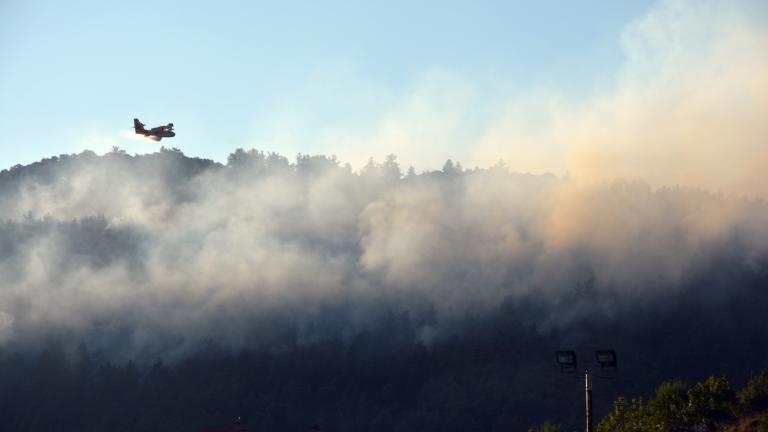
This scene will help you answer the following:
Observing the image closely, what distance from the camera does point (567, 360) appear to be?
302ft

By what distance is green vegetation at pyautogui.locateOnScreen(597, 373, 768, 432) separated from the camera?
124 metres

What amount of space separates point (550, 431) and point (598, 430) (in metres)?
32.2

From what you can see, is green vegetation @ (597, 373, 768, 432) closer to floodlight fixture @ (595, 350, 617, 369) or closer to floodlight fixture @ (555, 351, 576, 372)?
floodlight fixture @ (555, 351, 576, 372)

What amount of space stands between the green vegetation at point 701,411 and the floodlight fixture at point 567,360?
38030mm

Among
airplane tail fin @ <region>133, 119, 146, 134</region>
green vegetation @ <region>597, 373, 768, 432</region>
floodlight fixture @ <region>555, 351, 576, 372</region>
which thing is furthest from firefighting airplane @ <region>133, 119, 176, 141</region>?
green vegetation @ <region>597, 373, 768, 432</region>

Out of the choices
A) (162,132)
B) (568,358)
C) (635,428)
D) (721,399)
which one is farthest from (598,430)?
(162,132)

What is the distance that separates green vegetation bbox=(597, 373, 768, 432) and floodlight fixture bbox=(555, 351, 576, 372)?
38030 mm

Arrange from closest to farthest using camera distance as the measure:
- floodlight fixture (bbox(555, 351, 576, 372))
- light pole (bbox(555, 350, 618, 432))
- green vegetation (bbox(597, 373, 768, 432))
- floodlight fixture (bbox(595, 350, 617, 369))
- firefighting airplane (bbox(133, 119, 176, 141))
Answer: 1. floodlight fixture (bbox(595, 350, 617, 369))
2. light pole (bbox(555, 350, 618, 432))
3. floodlight fixture (bbox(555, 351, 576, 372))
4. firefighting airplane (bbox(133, 119, 176, 141))
5. green vegetation (bbox(597, 373, 768, 432))

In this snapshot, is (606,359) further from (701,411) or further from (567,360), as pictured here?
(701,411)

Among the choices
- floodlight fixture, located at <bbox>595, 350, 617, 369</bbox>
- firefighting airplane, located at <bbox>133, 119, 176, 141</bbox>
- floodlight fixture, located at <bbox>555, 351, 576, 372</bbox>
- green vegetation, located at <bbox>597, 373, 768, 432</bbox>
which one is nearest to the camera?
floodlight fixture, located at <bbox>595, 350, 617, 369</bbox>

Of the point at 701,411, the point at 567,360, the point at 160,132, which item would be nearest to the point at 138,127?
the point at 160,132

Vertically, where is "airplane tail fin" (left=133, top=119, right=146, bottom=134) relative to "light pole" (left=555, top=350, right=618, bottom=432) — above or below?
above

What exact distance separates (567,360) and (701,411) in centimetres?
4295

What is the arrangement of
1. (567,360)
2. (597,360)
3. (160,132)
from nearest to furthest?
(597,360) → (567,360) → (160,132)
